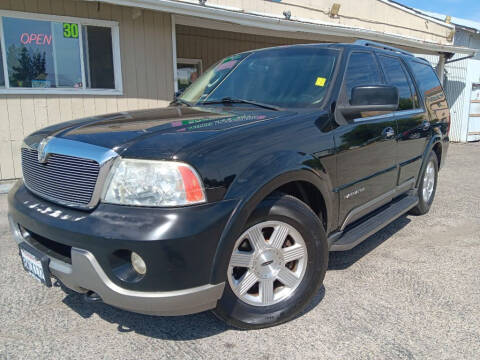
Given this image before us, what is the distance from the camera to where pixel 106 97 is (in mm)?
7113

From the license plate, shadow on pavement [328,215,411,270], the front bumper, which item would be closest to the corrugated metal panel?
shadow on pavement [328,215,411,270]

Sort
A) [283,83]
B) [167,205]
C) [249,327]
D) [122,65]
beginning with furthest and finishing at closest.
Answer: [122,65] → [283,83] → [249,327] → [167,205]

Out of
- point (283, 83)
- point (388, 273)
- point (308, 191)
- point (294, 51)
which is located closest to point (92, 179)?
point (308, 191)

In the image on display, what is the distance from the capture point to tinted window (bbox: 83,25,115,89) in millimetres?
6902

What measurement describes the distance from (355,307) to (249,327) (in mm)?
831

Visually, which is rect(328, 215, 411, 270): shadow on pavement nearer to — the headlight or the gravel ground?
the gravel ground

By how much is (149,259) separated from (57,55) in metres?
6.06

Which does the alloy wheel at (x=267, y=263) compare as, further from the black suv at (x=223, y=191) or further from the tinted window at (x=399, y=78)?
the tinted window at (x=399, y=78)

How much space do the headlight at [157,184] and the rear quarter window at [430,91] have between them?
11.5ft

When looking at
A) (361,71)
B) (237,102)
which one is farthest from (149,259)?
(361,71)

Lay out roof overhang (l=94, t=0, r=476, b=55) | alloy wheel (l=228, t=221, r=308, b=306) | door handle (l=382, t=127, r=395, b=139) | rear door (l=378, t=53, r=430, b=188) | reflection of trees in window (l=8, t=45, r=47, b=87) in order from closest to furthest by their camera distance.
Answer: alloy wheel (l=228, t=221, r=308, b=306) → door handle (l=382, t=127, r=395, b=139) → rear door (l=378, t=53, r=430, b=188) → reflection of trees in window (l=8, t=45, r=47, b=87) → roof overhang (l=94, t=0, r=476, b=55)

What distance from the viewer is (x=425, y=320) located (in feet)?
8.40

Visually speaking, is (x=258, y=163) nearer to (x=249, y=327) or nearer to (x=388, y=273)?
(x=249, y=327)

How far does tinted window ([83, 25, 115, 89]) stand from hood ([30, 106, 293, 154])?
4571 mm
